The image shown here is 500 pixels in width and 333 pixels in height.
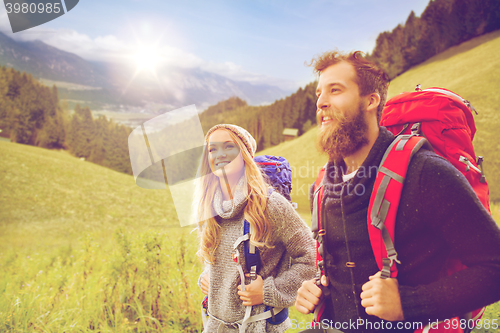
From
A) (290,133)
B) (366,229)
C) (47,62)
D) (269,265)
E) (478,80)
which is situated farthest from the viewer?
(47,62)

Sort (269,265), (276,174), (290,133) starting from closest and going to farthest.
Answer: (269,265)
(276,174)
(290,133)

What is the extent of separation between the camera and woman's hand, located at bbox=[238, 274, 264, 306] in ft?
6.89

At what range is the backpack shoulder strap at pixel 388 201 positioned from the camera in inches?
49.7

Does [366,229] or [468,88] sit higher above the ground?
[468,88]

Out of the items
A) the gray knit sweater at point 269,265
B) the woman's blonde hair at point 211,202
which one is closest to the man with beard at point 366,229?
the gray knit sweater at point 269,265

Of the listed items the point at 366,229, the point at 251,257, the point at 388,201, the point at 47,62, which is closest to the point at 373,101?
the point at 388,201

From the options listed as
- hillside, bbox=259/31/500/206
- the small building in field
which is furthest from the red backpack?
the small building in field

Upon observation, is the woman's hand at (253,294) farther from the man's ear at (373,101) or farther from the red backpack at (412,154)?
the man's ear at (373,101)

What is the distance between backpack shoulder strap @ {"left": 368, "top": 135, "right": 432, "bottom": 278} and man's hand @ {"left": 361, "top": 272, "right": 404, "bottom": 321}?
5cm

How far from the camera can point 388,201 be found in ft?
4.19

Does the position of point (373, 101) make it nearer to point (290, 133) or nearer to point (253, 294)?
point (253, 294)

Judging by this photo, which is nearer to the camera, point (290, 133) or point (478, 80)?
point (478, 80)

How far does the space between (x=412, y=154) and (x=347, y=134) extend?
372 millimetres

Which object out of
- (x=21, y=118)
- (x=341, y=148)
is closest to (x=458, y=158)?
(x=341, y=148)
